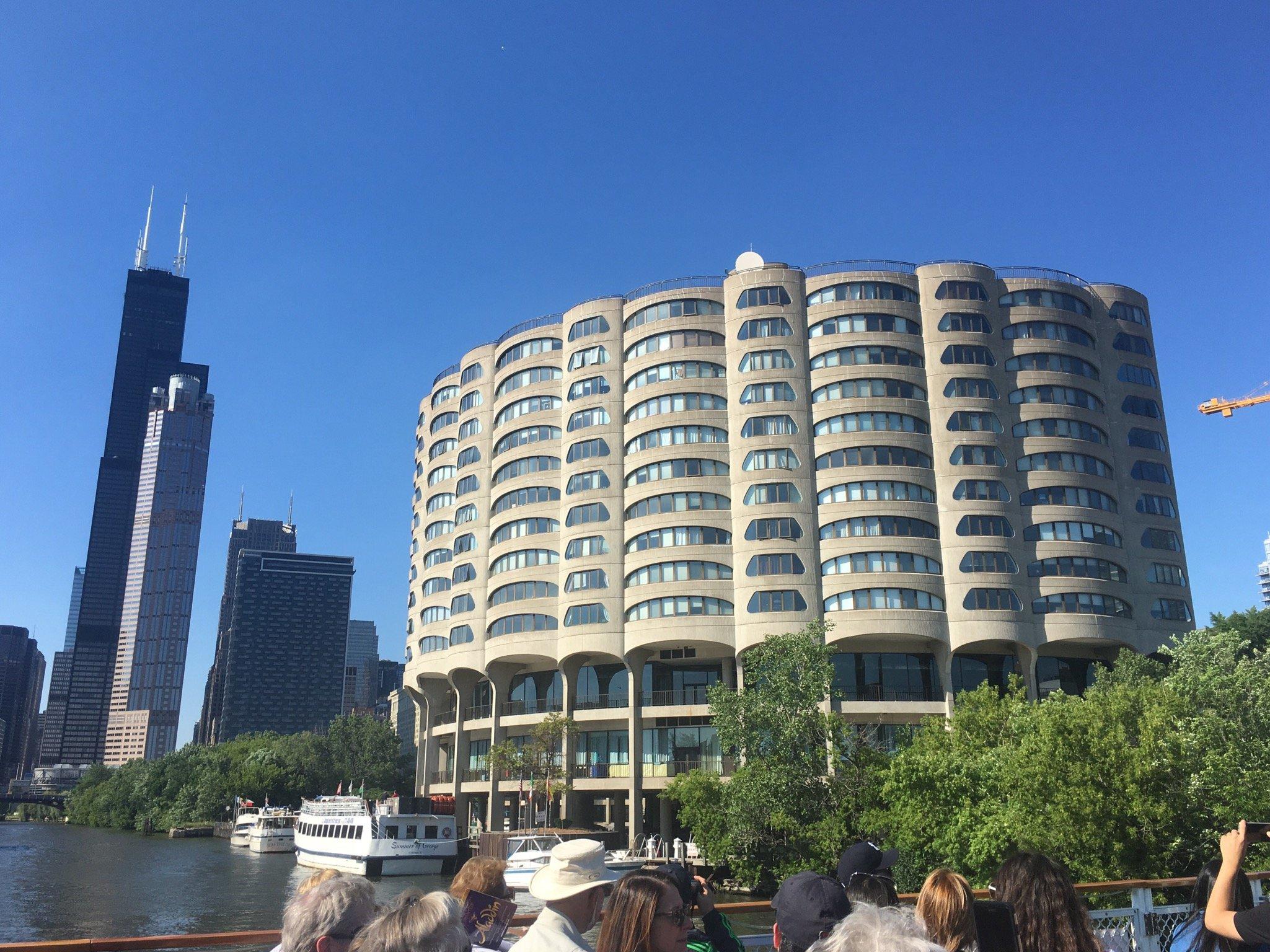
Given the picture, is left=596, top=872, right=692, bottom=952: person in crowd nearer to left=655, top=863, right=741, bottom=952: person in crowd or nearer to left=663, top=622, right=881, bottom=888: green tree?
left=655, top=863, right=741, bottom=952: person in crowd

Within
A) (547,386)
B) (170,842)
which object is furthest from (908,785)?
(170,842)

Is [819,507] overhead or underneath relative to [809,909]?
overhead

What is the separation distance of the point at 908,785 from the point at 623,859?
87.2 feet

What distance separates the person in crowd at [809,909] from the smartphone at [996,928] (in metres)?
0.94

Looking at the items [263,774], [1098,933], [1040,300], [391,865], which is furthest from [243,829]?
[1098,933]

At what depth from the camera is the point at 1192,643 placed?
139ft

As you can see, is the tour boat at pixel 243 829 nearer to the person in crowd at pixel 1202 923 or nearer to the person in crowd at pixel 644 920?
the person in crowd at pixel 1202 923

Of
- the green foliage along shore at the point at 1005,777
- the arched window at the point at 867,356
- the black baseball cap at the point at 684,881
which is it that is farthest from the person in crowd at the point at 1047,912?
the arched window at the point at 867,356

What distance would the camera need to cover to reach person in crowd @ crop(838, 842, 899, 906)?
7867 millimetres

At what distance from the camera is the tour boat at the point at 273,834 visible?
106 metres

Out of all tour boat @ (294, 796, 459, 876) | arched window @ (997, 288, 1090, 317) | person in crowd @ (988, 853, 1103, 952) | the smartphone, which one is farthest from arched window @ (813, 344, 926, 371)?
the smartphone

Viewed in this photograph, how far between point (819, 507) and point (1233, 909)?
76.0 m

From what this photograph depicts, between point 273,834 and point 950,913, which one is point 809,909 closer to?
point 950,913

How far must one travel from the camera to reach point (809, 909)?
23.1 feet
